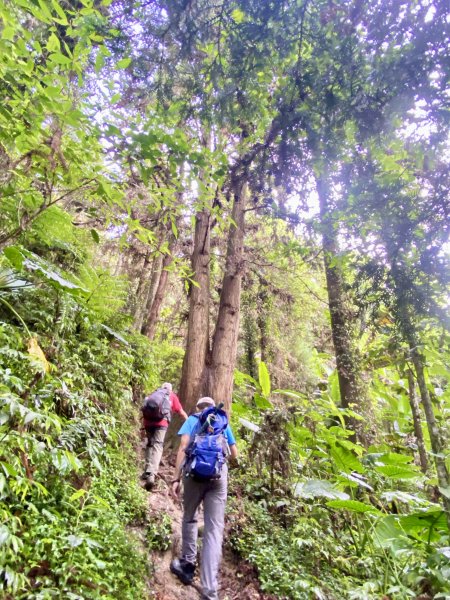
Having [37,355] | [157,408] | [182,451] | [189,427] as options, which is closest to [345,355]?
[157,408]

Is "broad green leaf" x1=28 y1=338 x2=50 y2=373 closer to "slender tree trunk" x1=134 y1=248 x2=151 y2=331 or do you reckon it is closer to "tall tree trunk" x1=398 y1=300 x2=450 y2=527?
"tall tree trunk" x1=398 y1=300 x2=450 y2=527

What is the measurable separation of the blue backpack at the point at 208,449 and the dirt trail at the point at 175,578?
40.7 inches

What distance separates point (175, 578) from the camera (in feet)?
13.5

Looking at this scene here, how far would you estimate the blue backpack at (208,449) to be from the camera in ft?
13.6

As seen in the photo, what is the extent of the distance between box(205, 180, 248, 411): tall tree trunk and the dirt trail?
2.08m

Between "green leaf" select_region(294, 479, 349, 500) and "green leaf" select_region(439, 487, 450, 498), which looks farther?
"green leaf" select_region(294, 479, 349, 500)

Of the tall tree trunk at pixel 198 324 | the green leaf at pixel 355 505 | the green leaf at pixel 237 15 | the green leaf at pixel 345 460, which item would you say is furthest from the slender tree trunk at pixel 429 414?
the tall tree trunk at pixel 198 324

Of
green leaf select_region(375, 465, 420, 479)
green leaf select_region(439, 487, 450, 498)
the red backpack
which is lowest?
green leaf select_region(439, 487, 450, 498)

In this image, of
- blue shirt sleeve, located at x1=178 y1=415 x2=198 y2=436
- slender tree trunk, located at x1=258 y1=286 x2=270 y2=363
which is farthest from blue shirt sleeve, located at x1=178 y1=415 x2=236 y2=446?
slender tree trunk, located at x1=258 y1=286 x2=270 y2=363

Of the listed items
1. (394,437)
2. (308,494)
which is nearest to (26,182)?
(308,494)

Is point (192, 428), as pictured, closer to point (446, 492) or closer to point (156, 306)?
point (446, 492)

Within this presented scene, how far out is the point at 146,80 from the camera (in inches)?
170

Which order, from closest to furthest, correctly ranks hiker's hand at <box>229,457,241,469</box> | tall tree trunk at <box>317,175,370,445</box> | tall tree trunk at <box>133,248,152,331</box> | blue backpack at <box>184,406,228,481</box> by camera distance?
blue backpack at <box>184,406,228,481</box>, hiker's hand at <box>229,457,241,469</box>, tall tree trunk at <box>317,175,370,445</box>, tall tree trunk at <box>133,248,152,331</box>

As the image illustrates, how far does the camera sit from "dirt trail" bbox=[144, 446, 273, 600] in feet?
12.8
